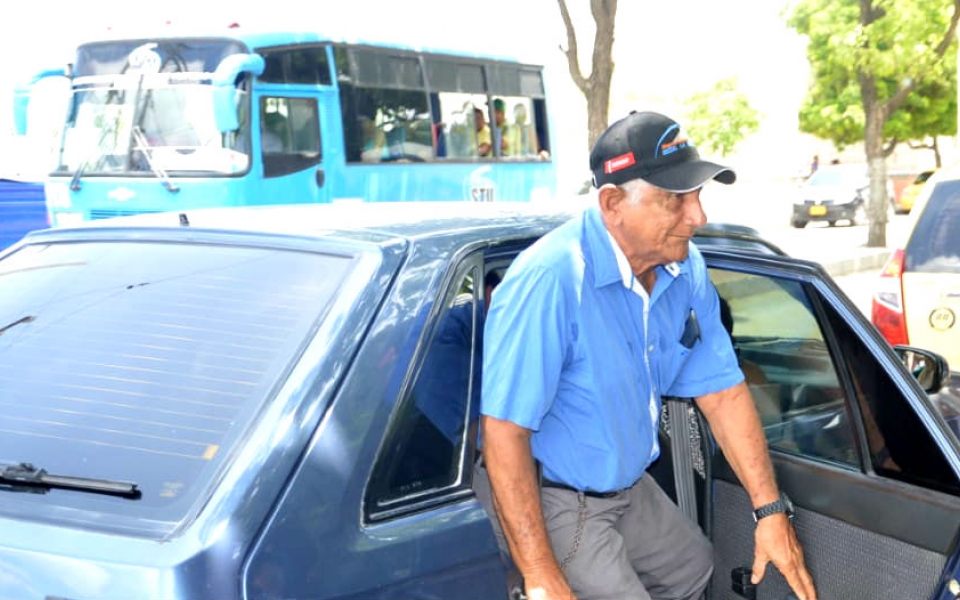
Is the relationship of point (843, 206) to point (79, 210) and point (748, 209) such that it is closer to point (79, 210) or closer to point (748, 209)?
point (748, 209)

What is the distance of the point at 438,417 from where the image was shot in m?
2.33

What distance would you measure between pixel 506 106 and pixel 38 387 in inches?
521

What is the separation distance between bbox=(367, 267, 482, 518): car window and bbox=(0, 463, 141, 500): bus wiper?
1.37 feet

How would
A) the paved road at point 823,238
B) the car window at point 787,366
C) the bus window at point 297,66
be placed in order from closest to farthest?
the car window at point 787,366, the bus window at point 297,66, the paved road at point 823,238

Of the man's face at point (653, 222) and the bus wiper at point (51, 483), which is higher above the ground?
the man's face at point (653, 222)

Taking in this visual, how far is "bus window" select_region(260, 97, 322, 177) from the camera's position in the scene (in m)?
11.5

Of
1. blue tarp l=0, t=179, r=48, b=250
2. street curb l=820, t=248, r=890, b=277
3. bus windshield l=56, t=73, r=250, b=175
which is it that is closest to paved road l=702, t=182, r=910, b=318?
street curb l=820, t=248, r=890, b=277

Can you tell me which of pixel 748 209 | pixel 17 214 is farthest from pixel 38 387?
pixel 748 209

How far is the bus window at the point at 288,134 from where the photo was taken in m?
11.5

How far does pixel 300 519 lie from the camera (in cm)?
195

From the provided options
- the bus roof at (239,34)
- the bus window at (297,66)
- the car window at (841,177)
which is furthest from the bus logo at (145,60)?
the car window at (841,177)

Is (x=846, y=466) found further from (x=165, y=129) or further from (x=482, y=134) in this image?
(x=482, y=134)

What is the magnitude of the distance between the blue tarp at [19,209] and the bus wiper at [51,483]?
40.8 ft

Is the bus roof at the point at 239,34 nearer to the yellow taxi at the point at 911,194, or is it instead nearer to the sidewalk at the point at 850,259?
the sidewalk at the point at 850,259
